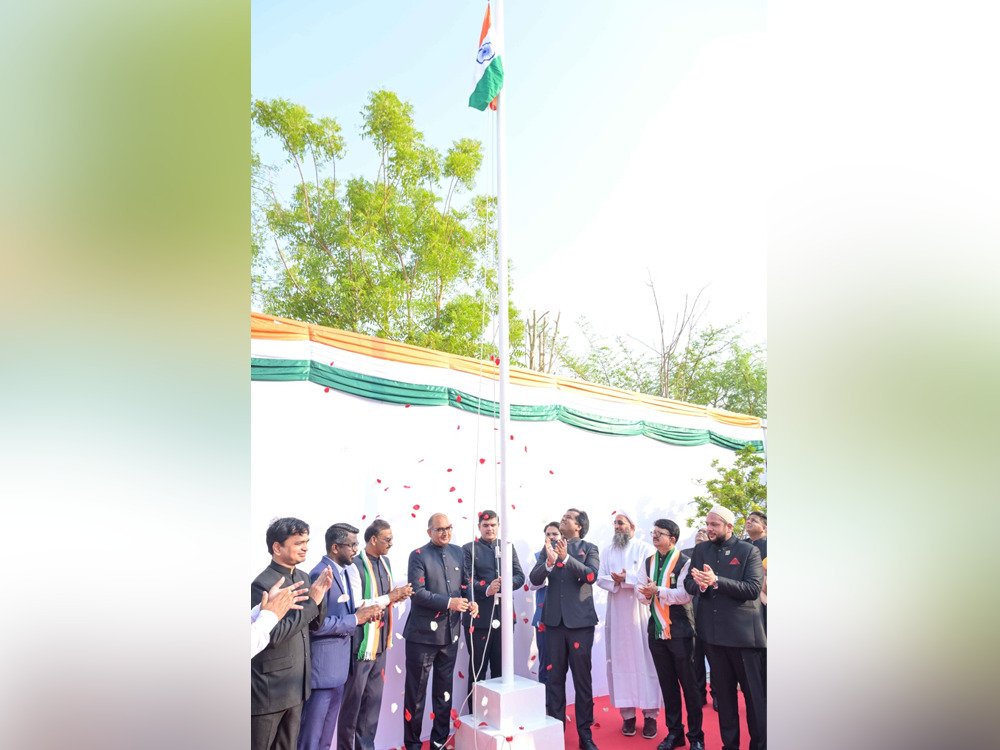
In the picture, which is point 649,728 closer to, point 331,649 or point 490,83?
point 331,649

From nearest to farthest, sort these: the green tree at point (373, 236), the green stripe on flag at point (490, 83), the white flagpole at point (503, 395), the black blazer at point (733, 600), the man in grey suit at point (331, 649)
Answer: the man in grey suit at point (331, 649), the white flagpole at point (503, 395), the green stripe on flag at point (490, 83), the black blazer at point (733, 600), the green tree at point (373, 236)

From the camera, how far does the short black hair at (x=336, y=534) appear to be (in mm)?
3422

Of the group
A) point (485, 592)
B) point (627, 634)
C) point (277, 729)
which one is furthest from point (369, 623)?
point (627, 634)

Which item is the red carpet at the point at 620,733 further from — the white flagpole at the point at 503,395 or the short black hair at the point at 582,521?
the short black hair at the point at 582,521

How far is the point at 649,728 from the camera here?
4.26 meters

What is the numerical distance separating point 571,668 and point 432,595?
99cm

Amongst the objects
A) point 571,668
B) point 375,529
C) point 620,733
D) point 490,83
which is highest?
point 490,83

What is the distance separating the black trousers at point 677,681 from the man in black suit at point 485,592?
3.05ft

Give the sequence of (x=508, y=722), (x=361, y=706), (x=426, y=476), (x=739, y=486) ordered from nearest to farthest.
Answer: (x=508, y=722), (x=361, y=706), (x=426, y=476), (x=739, y=486)

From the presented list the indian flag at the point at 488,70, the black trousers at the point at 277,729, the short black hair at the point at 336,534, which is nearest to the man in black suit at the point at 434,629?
the short black hair at the point at 336,534
